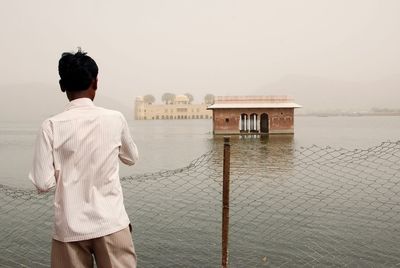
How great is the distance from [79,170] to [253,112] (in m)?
39.4

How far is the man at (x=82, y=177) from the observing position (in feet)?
6.96

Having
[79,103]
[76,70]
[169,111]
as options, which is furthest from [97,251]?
[169,111]

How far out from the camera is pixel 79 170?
7.07ft

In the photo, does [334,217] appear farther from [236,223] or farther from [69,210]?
[69,210]

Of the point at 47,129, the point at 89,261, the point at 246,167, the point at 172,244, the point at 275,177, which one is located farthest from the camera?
the point at 246,167

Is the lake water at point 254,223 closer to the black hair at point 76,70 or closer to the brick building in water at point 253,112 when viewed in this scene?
the black hair at point 76,70

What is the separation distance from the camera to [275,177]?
45.2ft

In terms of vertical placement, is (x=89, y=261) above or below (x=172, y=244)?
above

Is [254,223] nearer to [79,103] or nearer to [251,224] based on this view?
[251,224]

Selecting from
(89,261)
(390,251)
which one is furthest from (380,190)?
(89,261)

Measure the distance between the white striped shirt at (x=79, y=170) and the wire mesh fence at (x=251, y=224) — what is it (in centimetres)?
253

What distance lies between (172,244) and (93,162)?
488 centimetres

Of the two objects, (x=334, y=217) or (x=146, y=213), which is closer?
(x=334, y=217)

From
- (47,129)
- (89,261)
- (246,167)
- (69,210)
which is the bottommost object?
(246,167)
